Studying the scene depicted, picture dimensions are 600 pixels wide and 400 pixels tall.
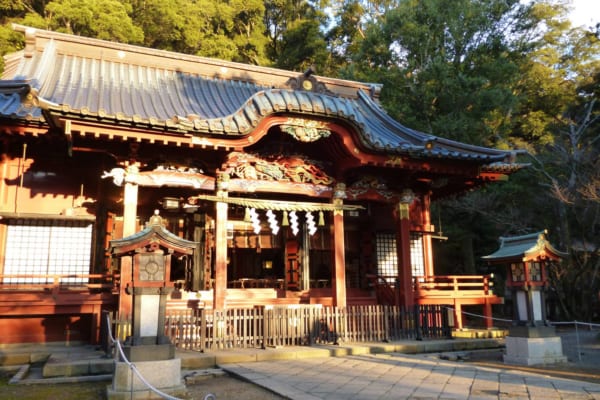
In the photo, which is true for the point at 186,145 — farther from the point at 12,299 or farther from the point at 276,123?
the point at 12,299

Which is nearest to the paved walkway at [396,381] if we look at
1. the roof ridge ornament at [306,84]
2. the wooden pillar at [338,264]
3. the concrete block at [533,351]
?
the concrete block at [533,351]

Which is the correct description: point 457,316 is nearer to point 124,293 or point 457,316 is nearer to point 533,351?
point 533,351

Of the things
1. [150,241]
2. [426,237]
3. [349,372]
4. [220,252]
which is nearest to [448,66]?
[426,237]

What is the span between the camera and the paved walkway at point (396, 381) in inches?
243

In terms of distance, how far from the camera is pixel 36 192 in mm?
11578

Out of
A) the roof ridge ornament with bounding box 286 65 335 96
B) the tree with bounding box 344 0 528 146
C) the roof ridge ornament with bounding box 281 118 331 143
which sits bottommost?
the roof ridge ornament with bounding box 281 118 331 143

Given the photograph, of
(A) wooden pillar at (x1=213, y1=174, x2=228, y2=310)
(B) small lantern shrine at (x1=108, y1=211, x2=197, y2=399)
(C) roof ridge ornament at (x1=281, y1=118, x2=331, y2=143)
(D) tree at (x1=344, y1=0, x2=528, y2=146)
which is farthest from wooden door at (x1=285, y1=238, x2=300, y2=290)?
(D) tree at (x1=344, y1=0, x2=528, y2=146)

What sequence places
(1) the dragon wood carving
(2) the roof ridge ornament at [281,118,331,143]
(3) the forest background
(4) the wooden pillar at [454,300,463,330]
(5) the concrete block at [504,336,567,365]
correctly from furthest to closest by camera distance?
(3) the forest background, (4) the wooden pillar at [454,300,463,330], (1) the dragon wood carving, (2) the roof ridge ornament at [281,118,331,143], (5) the concrete block at [504,336,567,365]

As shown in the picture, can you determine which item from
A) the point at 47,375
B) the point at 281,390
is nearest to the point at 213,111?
the point at 47,375

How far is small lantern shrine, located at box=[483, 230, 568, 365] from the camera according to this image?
9.87m

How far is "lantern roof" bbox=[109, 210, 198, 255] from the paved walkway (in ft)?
8.07

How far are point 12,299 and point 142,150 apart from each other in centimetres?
437

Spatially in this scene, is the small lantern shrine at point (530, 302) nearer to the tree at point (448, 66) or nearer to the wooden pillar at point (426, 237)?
the wooden pillar at point (426, 237)

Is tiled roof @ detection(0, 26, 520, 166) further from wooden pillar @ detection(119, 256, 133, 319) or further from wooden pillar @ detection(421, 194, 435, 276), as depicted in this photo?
wooden pillar @ detection(119, 256, 133, 319)
